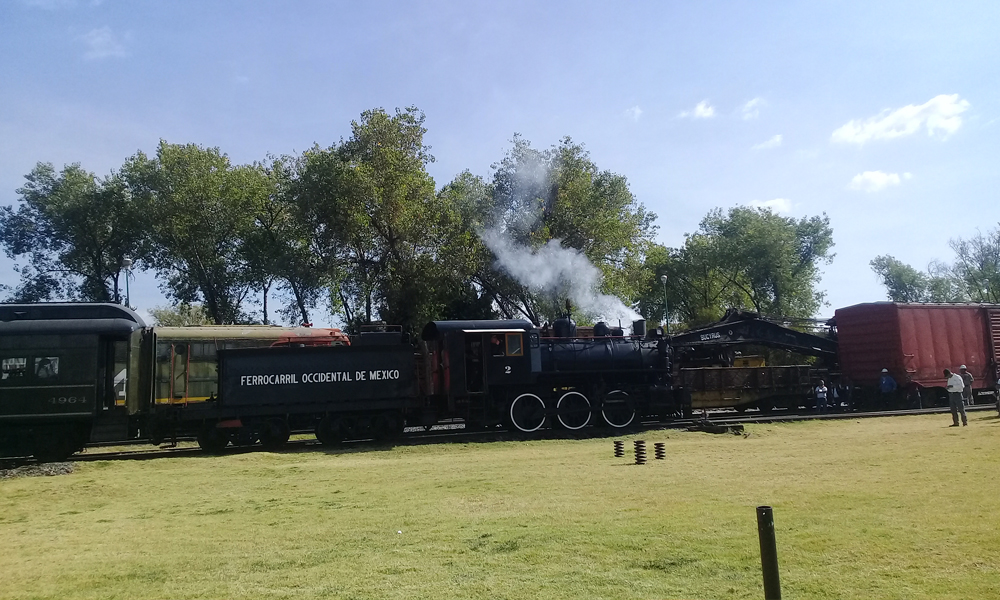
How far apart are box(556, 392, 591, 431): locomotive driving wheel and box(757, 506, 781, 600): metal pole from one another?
54.1 ft

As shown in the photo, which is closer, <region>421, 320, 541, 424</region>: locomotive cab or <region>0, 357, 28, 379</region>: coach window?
<region>0, 357, 28, 379</region>: coach window

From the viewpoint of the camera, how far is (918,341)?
26766 mm

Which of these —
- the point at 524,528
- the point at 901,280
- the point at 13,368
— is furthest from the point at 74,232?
the point at 901,280

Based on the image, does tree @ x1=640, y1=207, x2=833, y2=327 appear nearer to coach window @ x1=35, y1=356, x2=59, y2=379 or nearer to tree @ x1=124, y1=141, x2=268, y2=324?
tree @ x1=124, y1=141, x2=268, y2=324

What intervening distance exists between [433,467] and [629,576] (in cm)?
850

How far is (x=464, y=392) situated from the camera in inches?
778

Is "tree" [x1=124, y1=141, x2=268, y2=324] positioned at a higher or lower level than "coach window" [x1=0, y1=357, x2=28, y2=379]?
higher

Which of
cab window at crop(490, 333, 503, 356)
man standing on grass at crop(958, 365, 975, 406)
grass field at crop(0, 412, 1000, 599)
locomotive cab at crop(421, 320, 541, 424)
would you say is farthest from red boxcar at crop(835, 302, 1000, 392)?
cab window at crop(490, 333, 503, 356)

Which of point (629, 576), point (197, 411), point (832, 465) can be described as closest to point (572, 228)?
point (197, 411)

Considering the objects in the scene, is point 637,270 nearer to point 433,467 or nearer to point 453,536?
point 433,467

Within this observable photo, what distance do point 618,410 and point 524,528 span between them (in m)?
13.2

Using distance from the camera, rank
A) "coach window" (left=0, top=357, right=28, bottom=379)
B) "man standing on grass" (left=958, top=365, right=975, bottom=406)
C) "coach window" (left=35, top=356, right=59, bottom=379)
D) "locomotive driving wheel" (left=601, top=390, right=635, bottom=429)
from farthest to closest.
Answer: "man standing on grass" (left=958, top=365, right=975, bottom=406), "locomotive driving wheel" (left=601, top=390, right=635, bottom=429), "coach window" (left=35, top=356, right=59, bottom=379), "coach window" (left=0, top=357, right=28, bottom=379)

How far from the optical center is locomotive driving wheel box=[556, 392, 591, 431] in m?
20.8

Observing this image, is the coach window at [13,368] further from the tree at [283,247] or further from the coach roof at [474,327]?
the tree at [283,247]
